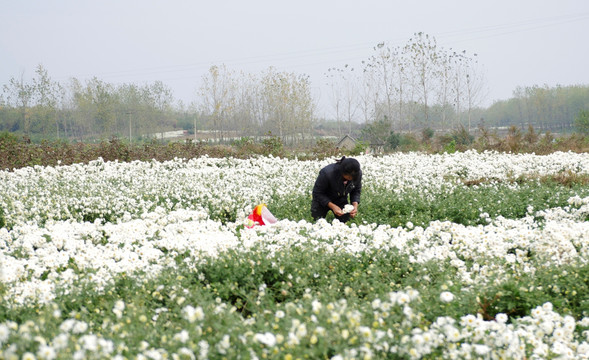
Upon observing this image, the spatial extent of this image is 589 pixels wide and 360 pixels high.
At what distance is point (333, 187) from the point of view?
771 centimetres

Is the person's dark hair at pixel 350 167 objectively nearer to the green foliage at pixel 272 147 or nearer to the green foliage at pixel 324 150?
the green foliage at pixel 324 150

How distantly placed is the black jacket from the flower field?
93cm

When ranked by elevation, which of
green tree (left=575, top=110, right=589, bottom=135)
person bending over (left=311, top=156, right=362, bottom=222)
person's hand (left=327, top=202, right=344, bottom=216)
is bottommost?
person's hand (left=327, top=202, right=344, bottom=216)

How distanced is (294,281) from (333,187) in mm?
2900

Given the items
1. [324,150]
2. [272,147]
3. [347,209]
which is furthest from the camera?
[324,150]

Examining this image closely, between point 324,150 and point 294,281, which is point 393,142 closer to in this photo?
point 324,150

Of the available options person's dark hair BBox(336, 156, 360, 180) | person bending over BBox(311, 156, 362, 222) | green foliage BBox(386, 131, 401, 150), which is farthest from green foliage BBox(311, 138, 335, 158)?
person's dark hair BBox(336, 156, 360, 180)

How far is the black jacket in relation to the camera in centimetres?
759

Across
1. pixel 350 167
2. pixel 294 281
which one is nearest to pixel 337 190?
pixel 350 167

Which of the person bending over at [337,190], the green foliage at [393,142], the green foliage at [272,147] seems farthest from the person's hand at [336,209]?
the green foliage at [393,142]

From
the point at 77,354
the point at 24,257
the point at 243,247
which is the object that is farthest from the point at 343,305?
the point at 24,257

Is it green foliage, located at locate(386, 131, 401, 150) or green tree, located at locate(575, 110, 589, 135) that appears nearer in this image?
green foliage, located at locate(386, 131, 401, 150)

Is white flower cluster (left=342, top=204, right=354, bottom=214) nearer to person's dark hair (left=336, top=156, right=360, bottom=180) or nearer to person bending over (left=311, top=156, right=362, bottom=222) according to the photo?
person bending over (left=311, top=156, right=362, bottom=222)

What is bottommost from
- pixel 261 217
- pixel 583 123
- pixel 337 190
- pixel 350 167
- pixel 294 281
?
pixel 294 281
